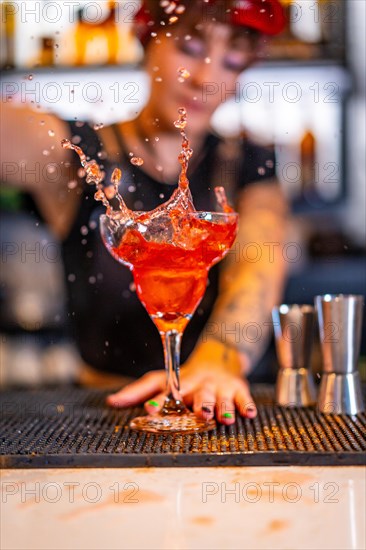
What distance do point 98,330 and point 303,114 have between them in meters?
1.77

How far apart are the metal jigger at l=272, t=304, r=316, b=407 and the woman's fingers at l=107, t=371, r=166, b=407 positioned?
20cm

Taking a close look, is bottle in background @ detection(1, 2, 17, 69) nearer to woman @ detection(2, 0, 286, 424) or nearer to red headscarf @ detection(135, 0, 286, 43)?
woman @ detection(2, 0, 286, 424)

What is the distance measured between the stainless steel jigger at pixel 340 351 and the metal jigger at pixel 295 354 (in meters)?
0.04

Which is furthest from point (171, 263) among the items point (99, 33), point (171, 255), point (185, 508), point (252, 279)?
point (99, 33)

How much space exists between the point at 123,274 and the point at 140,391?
0.90m

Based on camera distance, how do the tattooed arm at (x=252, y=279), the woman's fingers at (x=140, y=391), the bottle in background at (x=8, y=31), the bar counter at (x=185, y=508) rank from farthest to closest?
the bottle in background at (x=8, y=31), the tattooed arm at (x=252, y=279), the woman's fingers at (x=140, y=391), the bar counter at (x=185, y=508)

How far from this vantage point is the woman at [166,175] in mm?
2049

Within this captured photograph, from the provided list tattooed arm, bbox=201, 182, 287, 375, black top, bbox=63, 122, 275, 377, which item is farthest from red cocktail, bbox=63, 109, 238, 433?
black top, bbox=63, 122, 275, 377

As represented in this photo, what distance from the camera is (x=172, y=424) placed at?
122cm

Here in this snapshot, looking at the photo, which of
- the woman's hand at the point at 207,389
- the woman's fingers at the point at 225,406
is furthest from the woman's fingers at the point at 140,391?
the woman's fingers at the point at 225,406

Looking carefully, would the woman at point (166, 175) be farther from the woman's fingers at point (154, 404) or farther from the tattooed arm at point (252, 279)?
the woman's fingers at point (154, 404)

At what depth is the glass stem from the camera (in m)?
1.28

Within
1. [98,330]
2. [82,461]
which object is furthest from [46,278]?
[82,461]

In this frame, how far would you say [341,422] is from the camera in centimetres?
123
